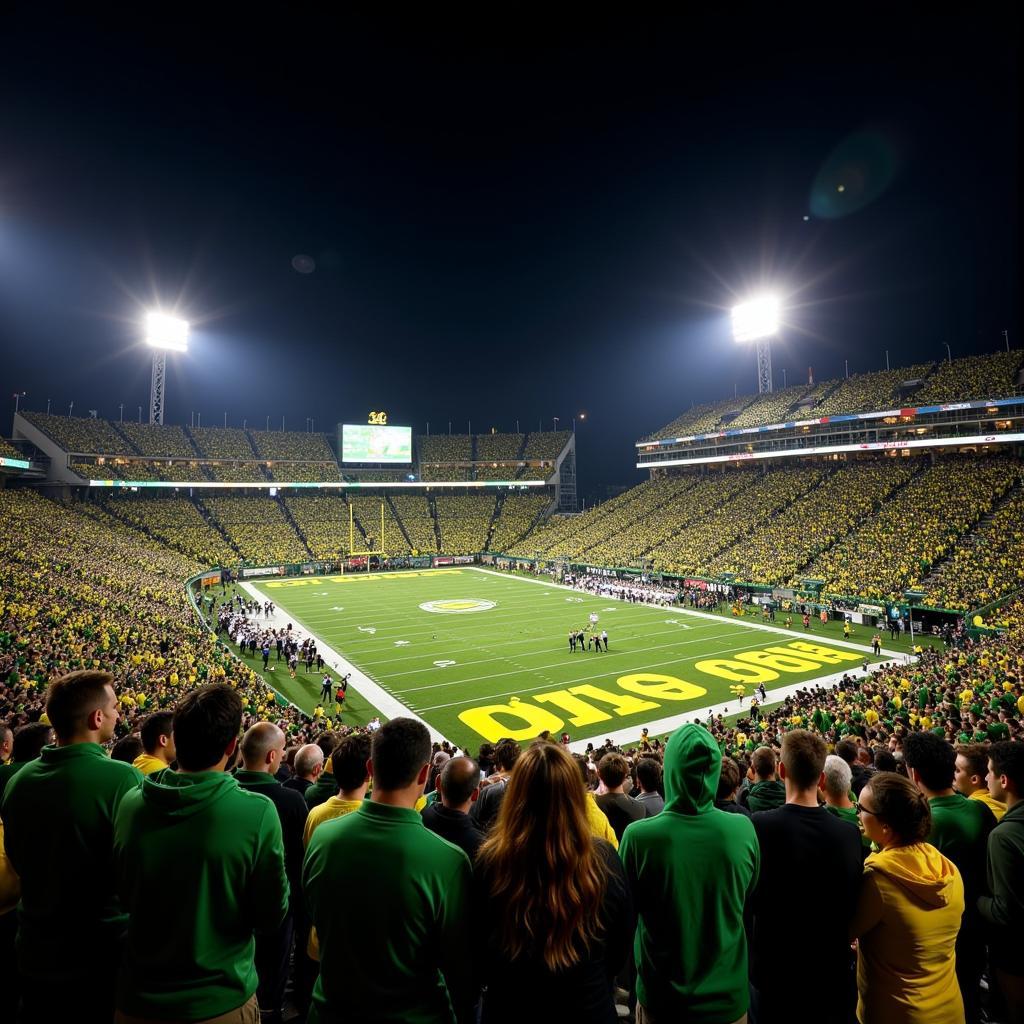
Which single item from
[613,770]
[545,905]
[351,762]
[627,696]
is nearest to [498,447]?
[627,696]

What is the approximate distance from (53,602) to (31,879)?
872 inches

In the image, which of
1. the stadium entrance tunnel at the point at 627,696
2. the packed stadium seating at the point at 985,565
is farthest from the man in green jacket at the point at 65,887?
the packed stadium seating at the point at 985,565

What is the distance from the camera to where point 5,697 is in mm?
10164

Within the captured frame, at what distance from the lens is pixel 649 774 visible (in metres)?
5.35

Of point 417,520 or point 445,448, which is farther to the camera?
point 445,448

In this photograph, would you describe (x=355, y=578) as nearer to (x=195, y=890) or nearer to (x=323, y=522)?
(x=323, y=522)

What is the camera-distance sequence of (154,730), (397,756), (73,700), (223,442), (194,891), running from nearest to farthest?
(194,891) < (397,756) < (73,700) < (154,730) < (223,442)

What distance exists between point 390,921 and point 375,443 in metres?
74.9

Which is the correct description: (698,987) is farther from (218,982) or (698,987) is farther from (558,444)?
(558,444)

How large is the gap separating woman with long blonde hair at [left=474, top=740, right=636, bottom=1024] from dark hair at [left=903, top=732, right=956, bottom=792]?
2.78 meters

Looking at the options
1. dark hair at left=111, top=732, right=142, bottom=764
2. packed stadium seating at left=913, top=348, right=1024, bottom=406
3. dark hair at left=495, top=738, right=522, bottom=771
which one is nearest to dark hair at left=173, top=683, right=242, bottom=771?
dark hair at left=111, top=732, right=142, bottom=764

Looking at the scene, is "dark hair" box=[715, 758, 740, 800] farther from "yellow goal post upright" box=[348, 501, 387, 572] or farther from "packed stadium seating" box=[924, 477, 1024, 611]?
"yellow goal post upright" box=[348, 501, 387, 572]

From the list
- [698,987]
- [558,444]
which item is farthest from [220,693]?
[558,444]

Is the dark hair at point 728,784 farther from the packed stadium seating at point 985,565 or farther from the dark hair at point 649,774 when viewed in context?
the packed stadium seating at point 985,565
